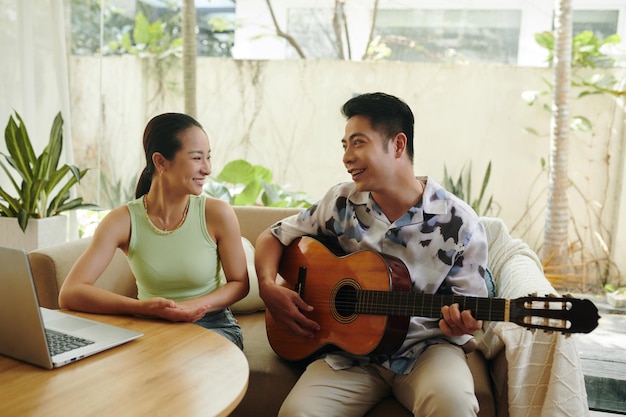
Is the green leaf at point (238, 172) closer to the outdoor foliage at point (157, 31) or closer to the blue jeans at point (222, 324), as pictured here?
the outdoor foliage at point (157, 31)

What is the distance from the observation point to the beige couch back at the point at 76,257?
2.31m

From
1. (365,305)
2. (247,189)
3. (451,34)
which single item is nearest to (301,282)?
(365,305)

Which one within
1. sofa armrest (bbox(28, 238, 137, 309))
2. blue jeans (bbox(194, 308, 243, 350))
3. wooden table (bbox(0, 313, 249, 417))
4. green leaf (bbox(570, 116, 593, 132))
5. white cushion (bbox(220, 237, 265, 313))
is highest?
green leaf (bbox(570, 116, 593, 132))

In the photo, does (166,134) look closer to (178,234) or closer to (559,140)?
(178,234)

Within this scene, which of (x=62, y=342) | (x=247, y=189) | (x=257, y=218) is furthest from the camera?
(x=247, y=189)

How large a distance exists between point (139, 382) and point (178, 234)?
0.73m

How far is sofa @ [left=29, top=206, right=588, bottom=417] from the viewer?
1.85 metres

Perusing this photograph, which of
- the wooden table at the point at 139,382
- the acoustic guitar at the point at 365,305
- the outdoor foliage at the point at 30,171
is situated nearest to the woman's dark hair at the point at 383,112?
the acoustic guitar at the point at 365,305

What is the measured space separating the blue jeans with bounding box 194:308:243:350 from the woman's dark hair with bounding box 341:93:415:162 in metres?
0.77

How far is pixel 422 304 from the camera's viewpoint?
1821mm

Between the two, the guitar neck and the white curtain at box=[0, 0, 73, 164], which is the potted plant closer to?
the white curtain at box=[0, 0, 73, 164]

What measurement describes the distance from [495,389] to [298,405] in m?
0.67

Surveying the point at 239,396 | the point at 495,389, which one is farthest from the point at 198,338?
the point at 495,389

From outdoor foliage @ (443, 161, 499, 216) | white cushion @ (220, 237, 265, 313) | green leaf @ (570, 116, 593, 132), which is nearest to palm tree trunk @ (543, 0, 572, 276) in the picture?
green leaf @ (570, 116, 593, 132)
